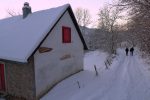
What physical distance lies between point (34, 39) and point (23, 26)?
2.94 m

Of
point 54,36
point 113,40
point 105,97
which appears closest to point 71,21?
point 54,36

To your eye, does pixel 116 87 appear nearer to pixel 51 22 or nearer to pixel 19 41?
pixel 51 22

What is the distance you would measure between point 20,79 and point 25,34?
304 centimetres

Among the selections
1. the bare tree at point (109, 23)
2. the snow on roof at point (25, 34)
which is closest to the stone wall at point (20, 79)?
the snow on roof at point (25, 34)

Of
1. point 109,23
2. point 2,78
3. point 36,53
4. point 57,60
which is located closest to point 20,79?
point 2,78

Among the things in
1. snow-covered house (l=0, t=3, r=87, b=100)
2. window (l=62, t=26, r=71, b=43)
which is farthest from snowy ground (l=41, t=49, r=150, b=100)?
window (l=62, t=26, r=71, b=43)

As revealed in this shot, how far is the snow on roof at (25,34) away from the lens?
406 inches

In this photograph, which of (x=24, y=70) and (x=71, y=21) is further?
(x=71, y=21)

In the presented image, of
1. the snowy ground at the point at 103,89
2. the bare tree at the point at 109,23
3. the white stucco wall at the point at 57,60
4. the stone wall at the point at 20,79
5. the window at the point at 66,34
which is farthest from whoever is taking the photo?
the bare tree at the point at 109,23

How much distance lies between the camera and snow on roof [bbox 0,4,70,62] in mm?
10315

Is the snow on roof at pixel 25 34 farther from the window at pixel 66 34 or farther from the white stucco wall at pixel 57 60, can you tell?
the window at pixel 66 34

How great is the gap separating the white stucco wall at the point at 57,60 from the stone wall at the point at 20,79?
1.07 feet

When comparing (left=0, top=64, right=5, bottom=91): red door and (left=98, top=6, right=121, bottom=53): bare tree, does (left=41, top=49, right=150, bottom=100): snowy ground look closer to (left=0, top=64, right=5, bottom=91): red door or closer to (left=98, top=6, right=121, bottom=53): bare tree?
(left=0, top=64, right=5, bottom=91): red door

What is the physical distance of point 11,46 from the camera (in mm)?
11492
